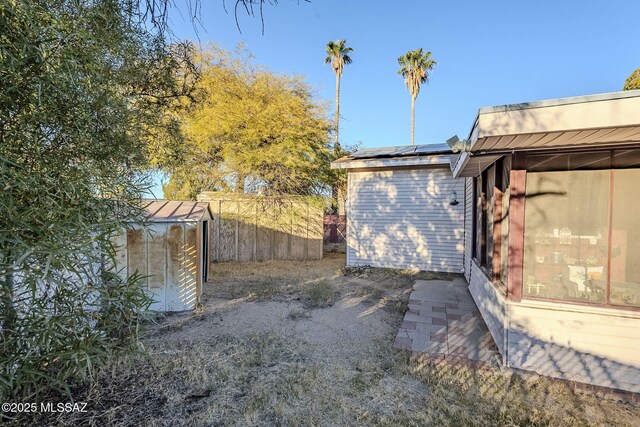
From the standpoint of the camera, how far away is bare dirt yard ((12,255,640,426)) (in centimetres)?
228

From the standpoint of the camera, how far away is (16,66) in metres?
1.33

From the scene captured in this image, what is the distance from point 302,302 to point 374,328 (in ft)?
5.26

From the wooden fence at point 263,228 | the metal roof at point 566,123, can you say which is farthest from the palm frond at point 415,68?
the metal roof at point 566,123

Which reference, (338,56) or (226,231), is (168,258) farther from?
(338,56)

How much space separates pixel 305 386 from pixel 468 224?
5.38m

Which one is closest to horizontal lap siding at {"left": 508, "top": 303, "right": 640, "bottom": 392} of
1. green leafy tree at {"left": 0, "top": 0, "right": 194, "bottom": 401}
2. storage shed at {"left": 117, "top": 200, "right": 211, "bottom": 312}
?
green leafy tree at {"left": 0, "top": 0, "right": 194, "bottom": 401}

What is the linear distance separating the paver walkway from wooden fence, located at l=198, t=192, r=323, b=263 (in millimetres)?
4705

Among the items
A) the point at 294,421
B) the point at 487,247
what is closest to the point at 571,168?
the point at 487,247

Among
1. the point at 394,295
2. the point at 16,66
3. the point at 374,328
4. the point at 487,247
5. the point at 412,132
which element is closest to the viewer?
the point at 16,66

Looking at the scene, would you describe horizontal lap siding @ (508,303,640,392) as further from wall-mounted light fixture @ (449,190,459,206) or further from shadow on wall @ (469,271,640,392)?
wall-mounted light fixture @ (449,190,459,206)

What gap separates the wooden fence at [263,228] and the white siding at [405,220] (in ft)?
5.75

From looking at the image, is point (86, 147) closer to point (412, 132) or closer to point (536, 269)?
point (536, 269)

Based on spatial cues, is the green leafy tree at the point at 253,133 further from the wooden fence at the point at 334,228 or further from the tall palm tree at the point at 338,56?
the tall palm tree at the point at 338,56

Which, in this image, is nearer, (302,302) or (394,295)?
(302,302)
